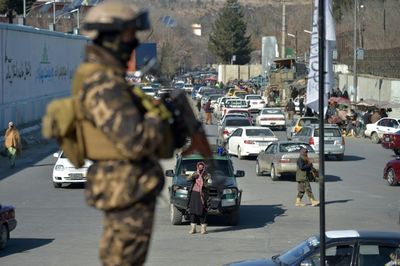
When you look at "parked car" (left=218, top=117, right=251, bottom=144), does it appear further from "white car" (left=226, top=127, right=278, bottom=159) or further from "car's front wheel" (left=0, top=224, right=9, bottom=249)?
"car's front wheel" (left=0, top=224, right=9, bottom=249)

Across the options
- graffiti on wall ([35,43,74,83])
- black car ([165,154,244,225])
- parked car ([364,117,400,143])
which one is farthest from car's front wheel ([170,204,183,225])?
graffiti on wall ([35,43,74,83])

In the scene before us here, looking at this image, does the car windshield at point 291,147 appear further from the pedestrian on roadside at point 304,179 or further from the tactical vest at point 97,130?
the tactical vest at point 97,130

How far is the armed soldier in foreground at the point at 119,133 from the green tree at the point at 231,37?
119698 mm

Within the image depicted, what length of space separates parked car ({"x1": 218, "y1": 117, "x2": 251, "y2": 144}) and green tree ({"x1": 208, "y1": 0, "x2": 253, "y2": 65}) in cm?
7779

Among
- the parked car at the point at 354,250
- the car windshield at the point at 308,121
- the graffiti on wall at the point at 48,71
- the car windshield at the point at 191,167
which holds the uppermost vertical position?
the graffiti on wall at the point at 48,71

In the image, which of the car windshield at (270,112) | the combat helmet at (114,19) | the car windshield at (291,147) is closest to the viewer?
the combat helmet at (114,19)

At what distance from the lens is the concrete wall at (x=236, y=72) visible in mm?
122938

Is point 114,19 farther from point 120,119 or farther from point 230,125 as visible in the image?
point 230,125

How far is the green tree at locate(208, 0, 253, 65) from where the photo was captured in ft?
413

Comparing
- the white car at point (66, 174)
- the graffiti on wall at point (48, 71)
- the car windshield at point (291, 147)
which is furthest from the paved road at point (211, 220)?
the graffiti on wall at point (48, 71)

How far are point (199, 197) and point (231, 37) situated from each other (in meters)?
106

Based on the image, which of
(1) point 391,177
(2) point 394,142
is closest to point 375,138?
(2) point 394,142

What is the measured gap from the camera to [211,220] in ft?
77.2

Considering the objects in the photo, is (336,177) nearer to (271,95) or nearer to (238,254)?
(238,254)
